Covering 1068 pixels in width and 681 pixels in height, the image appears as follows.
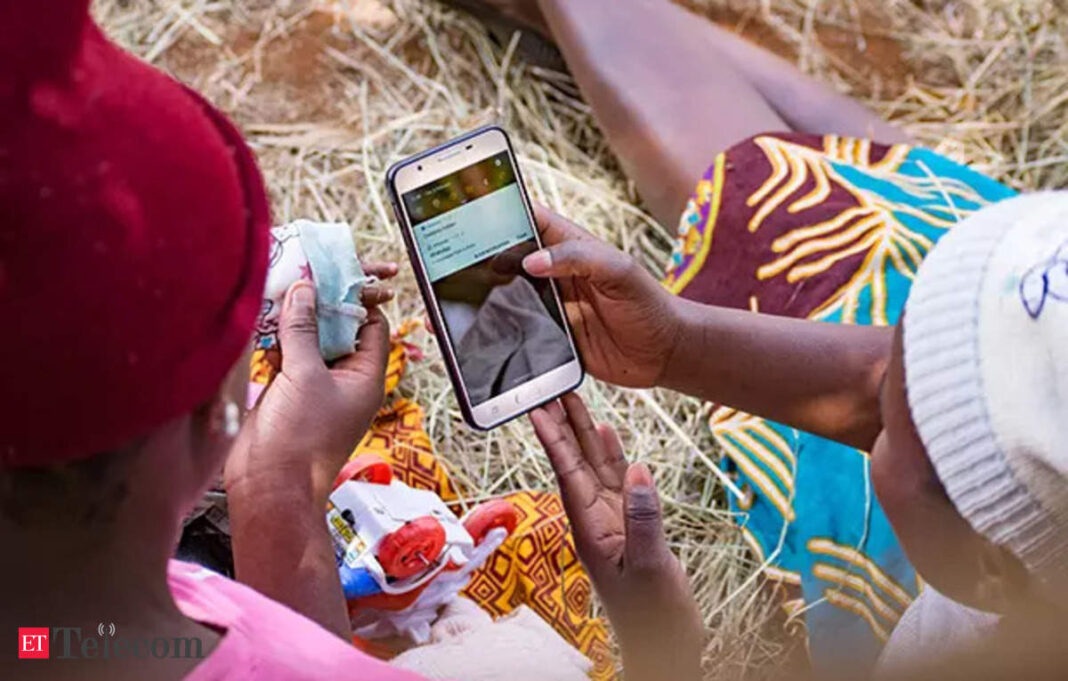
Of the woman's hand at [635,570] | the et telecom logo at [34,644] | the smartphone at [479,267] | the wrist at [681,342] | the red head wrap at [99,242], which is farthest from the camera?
the wrist at [681,342]

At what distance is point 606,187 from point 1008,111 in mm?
787

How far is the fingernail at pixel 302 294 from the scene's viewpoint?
1.35 metres

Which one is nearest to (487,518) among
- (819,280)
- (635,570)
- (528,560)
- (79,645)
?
(528,560)

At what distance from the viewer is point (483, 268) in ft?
4.99

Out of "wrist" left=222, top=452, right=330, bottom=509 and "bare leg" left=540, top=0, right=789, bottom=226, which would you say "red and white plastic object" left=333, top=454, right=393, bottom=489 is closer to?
"wrist" left=222, top=452, right=330, bottom=509

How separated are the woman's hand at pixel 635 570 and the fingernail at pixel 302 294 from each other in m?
0.34

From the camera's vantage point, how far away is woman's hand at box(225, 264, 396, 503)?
1.30 meters

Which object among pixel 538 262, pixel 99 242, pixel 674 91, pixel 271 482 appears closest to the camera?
pixel 99 242

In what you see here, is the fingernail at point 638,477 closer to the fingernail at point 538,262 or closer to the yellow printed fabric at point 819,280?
the fingernail at point 538,262

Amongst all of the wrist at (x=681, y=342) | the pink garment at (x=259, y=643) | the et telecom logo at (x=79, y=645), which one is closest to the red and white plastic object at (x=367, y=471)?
the wrist at (x=681, y=342)

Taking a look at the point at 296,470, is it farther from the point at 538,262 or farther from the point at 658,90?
the point at 658,90

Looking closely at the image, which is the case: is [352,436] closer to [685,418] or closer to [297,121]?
[685,418]

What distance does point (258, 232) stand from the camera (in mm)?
836

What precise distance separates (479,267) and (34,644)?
77cm
